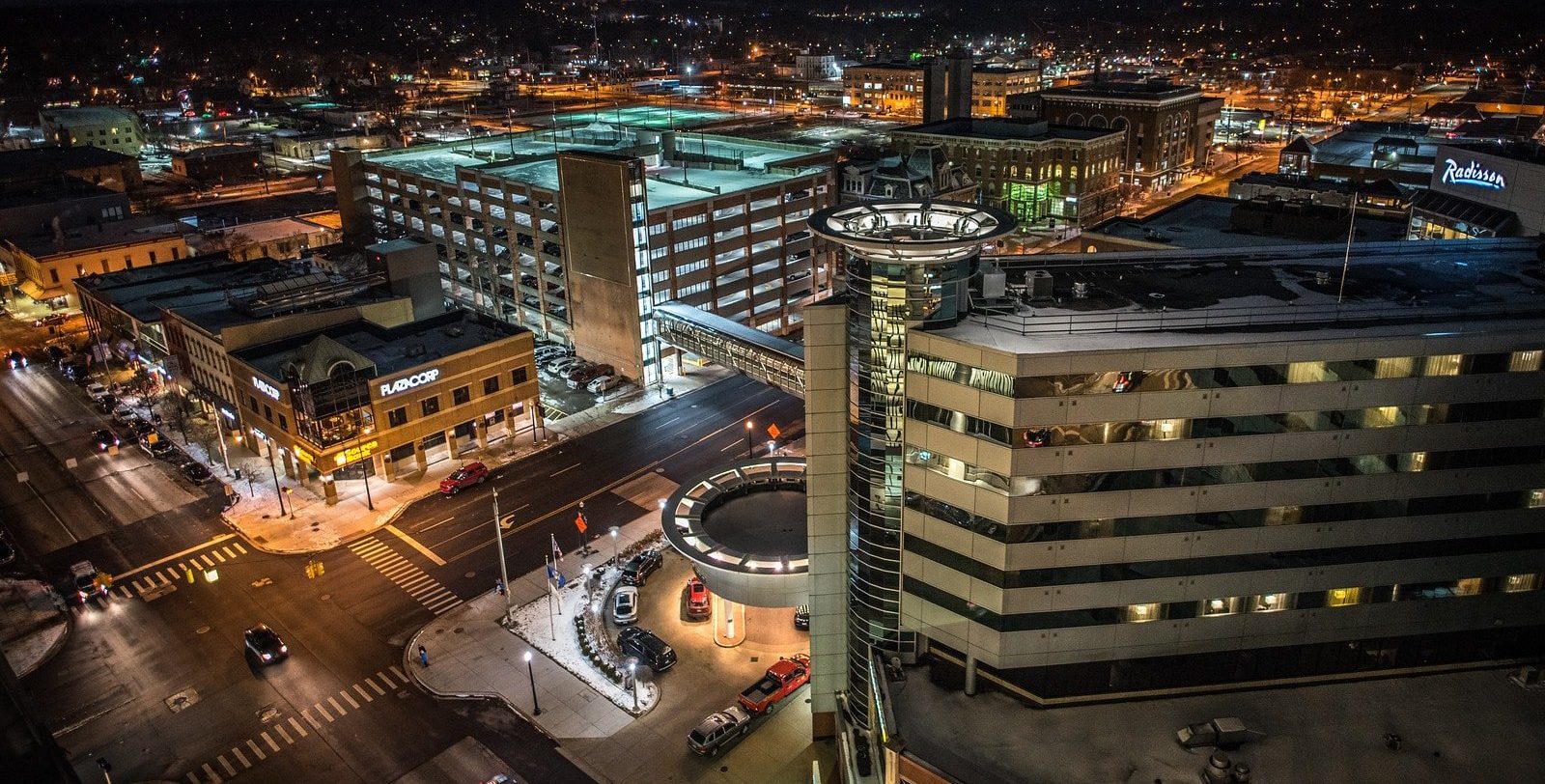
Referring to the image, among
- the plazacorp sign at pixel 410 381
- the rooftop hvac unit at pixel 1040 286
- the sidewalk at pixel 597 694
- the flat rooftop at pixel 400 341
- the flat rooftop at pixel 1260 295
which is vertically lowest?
the sidewalk at pixel 597 694

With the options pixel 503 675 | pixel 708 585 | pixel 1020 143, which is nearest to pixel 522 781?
pixel 503 675

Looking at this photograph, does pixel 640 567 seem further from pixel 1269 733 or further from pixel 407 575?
pixel 1269 733

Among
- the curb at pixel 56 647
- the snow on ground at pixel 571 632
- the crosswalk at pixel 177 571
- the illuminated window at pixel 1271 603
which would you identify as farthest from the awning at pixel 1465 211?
the curb at pixel 56 647

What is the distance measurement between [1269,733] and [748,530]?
3309 centimetres

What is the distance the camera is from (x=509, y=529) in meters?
74.9

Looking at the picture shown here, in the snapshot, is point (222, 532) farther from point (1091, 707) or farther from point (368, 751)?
point (1091, 707)

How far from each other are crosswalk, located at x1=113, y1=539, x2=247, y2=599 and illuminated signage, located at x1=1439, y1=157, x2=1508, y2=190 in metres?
95.3

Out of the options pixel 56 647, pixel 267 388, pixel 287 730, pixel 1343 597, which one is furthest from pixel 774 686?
pixel 267 388

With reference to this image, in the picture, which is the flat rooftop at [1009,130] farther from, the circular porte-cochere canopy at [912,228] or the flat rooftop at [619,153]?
the circular porte-cochere canopy at [912,228]

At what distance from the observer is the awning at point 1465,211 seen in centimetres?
6384

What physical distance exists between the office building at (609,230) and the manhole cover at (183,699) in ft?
174

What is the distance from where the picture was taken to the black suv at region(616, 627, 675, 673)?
192ft

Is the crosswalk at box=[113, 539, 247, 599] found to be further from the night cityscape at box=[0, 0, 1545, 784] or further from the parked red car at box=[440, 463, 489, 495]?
the parked red car at box=[440, 463, 489, 495]

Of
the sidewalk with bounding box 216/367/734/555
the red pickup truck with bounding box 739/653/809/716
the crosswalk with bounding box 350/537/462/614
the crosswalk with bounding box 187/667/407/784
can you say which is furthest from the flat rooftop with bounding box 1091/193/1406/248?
the crosswalk with bounding box 187/667/407/784
